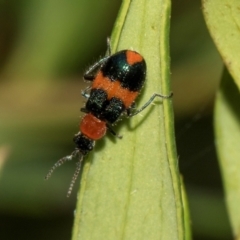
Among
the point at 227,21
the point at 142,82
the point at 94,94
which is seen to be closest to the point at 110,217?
the point at 142,82

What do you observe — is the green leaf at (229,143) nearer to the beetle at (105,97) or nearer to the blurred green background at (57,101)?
the beetle at (105,97)

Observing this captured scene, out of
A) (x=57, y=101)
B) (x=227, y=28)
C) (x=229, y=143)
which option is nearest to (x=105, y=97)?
(x=57, y=101)

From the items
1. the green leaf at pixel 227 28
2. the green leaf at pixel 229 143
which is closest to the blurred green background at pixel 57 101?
the green leaf at pixel 229 143

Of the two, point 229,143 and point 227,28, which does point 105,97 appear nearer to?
point 229,143

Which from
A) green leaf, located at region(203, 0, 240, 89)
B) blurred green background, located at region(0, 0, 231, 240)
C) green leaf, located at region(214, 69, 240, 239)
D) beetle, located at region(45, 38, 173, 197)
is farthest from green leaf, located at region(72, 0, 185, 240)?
blurred green background, located at region(0, 0, 231, 240)

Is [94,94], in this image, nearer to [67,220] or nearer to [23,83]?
[23,83]

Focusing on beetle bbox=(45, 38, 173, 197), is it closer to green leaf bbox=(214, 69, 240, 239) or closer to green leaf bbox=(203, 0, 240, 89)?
green leaf bbox=(214, 69, 240, 239)

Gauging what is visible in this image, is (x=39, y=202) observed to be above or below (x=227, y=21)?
above
